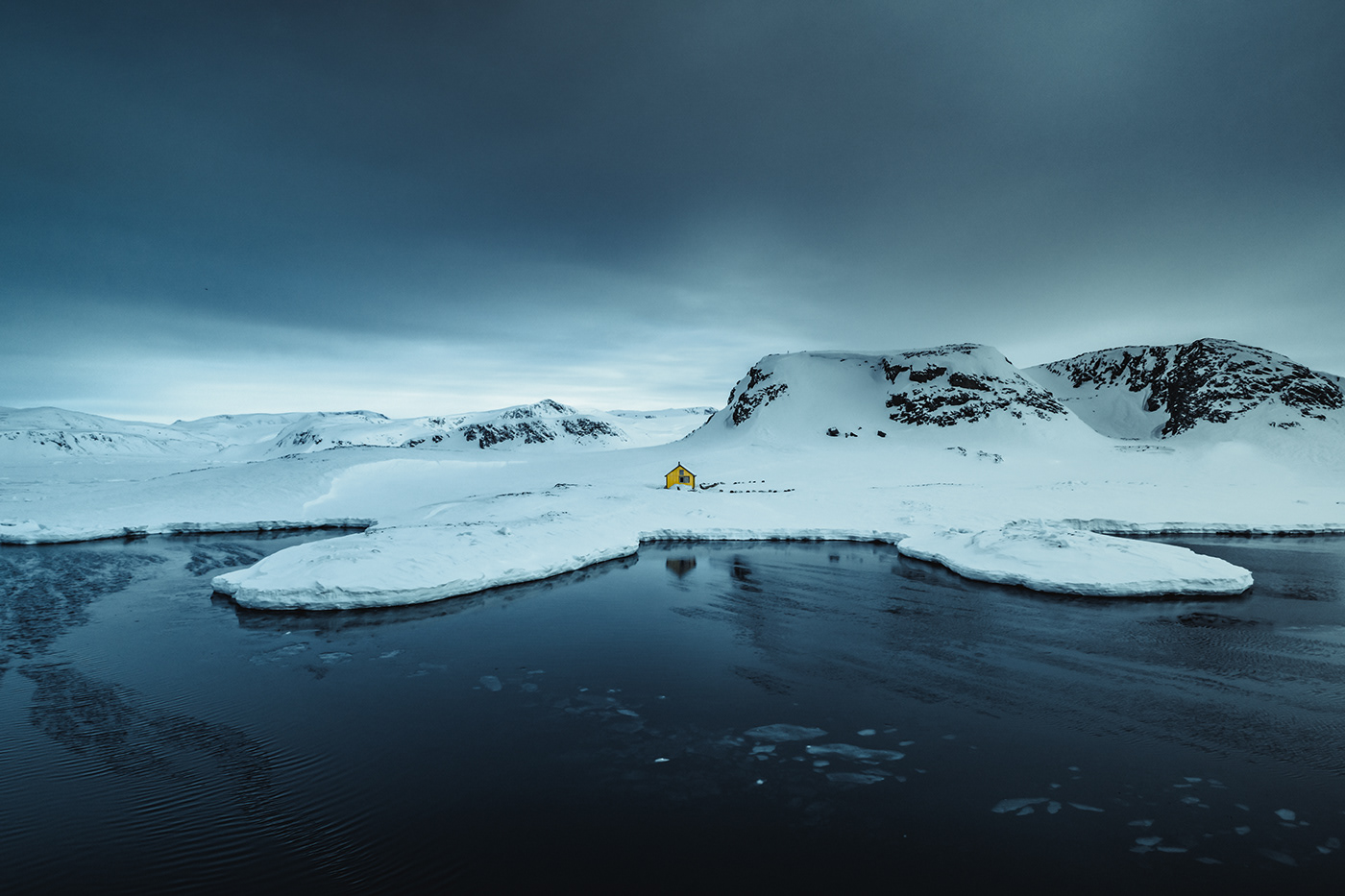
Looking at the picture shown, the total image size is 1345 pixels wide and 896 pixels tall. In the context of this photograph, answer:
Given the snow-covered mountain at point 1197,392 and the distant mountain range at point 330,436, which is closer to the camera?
the snow-covered mountain at point 1197,392

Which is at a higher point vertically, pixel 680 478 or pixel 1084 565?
pixel 680 478

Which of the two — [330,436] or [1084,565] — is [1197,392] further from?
[330,436]

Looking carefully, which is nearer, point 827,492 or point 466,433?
point 827,492

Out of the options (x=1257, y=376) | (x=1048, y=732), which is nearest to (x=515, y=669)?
(x=1048, y=732)

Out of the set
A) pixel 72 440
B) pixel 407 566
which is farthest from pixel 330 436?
pixel 407 566

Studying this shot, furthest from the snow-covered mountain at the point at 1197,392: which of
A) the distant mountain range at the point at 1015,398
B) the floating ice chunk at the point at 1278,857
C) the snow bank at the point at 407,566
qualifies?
the floating ice chunk at the point at 1278,857

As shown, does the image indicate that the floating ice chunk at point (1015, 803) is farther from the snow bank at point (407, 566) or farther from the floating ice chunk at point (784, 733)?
the snow bank at point (407, 566)
